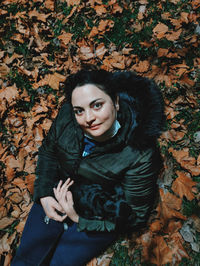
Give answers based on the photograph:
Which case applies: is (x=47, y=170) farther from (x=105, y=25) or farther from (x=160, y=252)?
(x=105, y=25)

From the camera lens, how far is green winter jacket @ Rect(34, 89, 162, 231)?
1593mm

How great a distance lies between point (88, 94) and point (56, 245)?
→ 143cm

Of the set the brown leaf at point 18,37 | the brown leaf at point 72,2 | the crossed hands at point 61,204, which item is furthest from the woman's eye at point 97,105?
the brown leaf at point 72,2

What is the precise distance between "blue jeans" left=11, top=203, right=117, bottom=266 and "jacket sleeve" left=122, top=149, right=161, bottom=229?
40cm

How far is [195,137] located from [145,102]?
1025mm

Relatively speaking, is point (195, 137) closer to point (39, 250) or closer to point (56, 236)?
point (56, 236)

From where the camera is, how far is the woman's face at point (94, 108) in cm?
139

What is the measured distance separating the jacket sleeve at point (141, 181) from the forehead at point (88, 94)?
0.54 meters

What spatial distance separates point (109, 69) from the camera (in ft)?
8.22

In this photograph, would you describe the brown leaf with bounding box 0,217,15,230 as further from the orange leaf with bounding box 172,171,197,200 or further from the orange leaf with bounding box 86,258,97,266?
the orange leaf with bounding box 172,171,197,200

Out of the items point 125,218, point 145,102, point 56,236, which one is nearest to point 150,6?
point 145,102

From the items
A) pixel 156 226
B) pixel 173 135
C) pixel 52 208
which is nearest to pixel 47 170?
pixel 52 208

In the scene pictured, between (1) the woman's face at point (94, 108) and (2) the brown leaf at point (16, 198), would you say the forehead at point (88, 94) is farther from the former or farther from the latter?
(2) the brown leaf at point (16, 198)

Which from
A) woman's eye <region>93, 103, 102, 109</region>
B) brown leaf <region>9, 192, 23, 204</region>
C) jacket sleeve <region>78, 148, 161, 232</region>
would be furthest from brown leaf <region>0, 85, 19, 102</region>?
jacket sleeve <region>78, 148, 161, 232</region>
